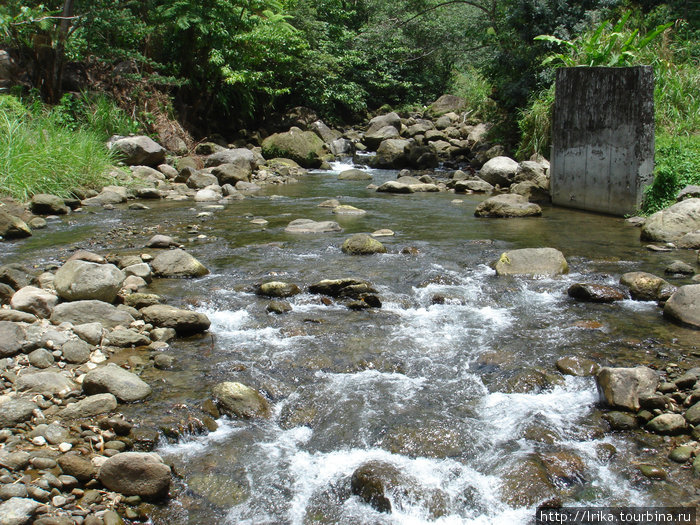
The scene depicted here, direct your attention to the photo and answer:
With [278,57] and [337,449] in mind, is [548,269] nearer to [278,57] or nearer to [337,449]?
[337,449]

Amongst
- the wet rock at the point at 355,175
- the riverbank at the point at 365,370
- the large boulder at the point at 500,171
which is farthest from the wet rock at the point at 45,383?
the wet rock at the point at 355,175

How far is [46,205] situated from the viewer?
10.9 metres

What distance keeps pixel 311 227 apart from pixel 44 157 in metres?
5.37

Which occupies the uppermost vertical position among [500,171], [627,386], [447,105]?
[447,105]

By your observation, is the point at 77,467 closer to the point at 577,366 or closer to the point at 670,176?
the point at 577,366

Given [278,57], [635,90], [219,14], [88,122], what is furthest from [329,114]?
[635,90]

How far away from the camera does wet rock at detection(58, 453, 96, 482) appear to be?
140 inches

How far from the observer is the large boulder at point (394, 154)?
19013mm

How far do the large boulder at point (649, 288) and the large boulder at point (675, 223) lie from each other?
250 cm

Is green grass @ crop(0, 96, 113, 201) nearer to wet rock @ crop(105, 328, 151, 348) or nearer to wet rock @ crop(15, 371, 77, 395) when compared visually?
wet rock @ crop(105, 328, 151, 348)

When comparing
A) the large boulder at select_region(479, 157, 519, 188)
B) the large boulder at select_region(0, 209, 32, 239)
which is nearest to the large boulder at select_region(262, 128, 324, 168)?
the large boulder at select_region(479, 157, 519, 188)

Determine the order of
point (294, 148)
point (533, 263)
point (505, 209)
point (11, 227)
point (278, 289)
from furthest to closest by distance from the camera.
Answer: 1. point (294, 148)
2. point (505, 209)
3. point (11, 227)
4. point (533, 263)
5. point (278, 289)

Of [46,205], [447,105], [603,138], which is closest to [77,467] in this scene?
[46,205]

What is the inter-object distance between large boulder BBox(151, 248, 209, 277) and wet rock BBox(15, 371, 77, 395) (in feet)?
10.2
